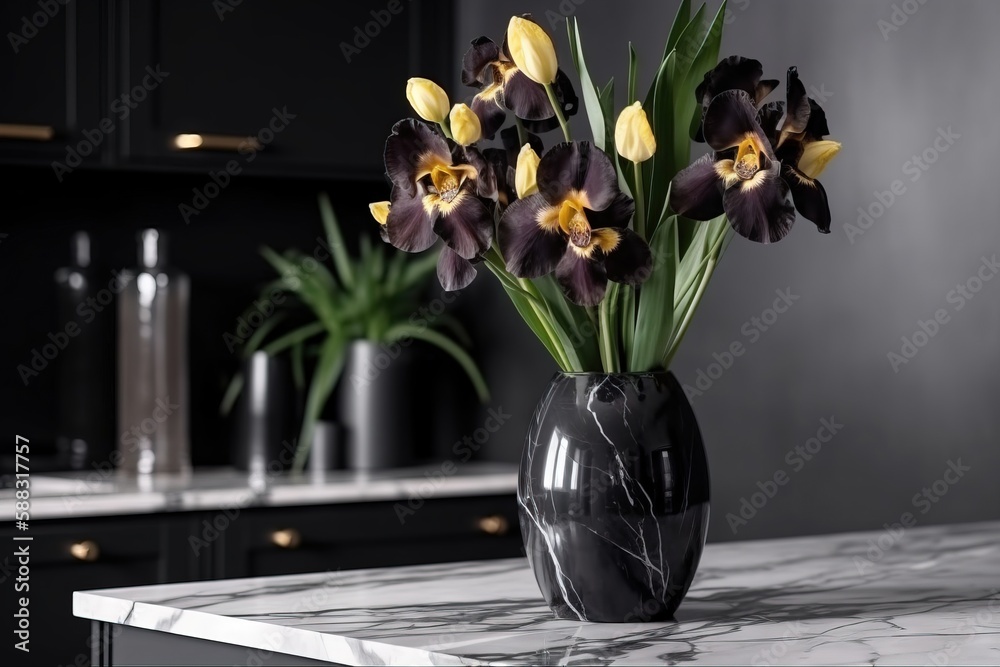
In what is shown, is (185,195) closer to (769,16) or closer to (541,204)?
(769,16)

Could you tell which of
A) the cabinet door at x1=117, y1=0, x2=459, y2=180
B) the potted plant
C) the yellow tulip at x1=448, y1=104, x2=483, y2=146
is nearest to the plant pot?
the potted plant

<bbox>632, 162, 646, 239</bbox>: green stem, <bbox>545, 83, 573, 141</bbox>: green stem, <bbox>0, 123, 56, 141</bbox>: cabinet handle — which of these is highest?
<bbox>0, 123, 56, 141</bbox>: cabinet handle

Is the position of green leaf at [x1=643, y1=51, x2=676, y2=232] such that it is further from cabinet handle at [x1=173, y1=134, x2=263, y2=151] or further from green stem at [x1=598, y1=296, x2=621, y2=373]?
cabinet handle at [x1=173, y1=134, x2=263, y2=151]

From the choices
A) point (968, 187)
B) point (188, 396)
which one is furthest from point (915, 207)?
point (188, 396)

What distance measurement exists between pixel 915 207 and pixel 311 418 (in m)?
1.41

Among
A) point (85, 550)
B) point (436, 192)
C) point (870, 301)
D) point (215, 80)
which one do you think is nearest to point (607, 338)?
point (436, 192)

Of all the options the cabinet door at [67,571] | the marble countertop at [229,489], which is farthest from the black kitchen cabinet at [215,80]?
the cabinet door at [67,571]

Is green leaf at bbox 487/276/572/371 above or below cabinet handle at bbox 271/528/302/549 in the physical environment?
above

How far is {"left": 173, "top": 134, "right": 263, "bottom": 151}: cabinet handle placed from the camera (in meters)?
2.81

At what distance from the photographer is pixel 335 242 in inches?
118

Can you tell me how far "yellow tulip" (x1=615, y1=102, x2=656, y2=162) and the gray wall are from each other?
120 cm

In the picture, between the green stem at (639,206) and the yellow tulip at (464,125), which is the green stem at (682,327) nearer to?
the green stem at (639,206)

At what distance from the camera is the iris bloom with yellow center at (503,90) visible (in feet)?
4.01

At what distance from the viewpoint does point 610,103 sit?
4.13 ft
